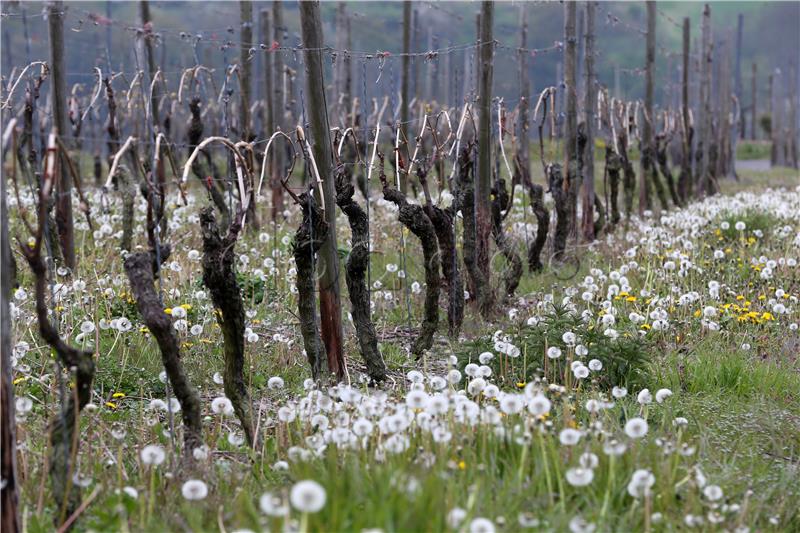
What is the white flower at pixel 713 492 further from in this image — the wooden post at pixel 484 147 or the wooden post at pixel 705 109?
the wooden post at pixel 705 109

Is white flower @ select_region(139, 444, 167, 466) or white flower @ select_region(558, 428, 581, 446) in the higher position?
white flower @ select_region(558, 428, 581, 446)

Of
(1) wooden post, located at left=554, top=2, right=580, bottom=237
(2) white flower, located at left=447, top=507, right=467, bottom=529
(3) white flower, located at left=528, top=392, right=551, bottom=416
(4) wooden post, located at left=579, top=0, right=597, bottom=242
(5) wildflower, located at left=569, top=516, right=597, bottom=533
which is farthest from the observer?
(4) wooden post, located at left=579, top=0, right=597, bottom=242

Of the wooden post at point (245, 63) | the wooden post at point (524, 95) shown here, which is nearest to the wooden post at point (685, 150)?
the wooden post at point (524, 95)

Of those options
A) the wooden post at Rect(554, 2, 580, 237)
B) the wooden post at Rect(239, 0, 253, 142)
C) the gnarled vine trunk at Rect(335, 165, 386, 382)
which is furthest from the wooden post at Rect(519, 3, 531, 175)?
the gnarled vine trunk at Rect(335, 165, 386, 382)

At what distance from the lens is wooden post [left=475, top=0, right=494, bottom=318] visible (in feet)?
25.5

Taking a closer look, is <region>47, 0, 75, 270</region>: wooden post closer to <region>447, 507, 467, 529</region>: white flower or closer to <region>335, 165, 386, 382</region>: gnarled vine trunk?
<region>335, 165, 386, 382</region>: gnarled vine trunk

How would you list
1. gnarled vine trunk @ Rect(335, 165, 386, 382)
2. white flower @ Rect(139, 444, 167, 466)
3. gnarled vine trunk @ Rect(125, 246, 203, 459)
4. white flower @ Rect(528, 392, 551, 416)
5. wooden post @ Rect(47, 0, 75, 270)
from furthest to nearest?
1. wooden post @ Rect(47, 0, 75, 270)
2. gnarled vine trunk @ Rect(335, 165, 386, 382)
3. gnarled vine trunk @ Rect(125, 246, 203, 459)
4. white flower @ Rect(528, 392, 551, 416)
5. white flower @ Rect(139, 444, 167, 466)

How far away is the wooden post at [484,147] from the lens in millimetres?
7766

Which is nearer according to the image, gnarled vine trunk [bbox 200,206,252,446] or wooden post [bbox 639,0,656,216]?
gnarled vine trunk [bbox 200,206,252,446]

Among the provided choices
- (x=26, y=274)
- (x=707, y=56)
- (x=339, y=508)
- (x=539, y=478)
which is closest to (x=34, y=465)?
(x=339, y=508)

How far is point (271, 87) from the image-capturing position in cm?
1477

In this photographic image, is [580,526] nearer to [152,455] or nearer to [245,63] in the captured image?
[152,455]

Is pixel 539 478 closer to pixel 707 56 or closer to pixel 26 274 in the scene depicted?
pixel 26 274

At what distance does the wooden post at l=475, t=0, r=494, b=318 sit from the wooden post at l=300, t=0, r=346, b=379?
7.54 ft
